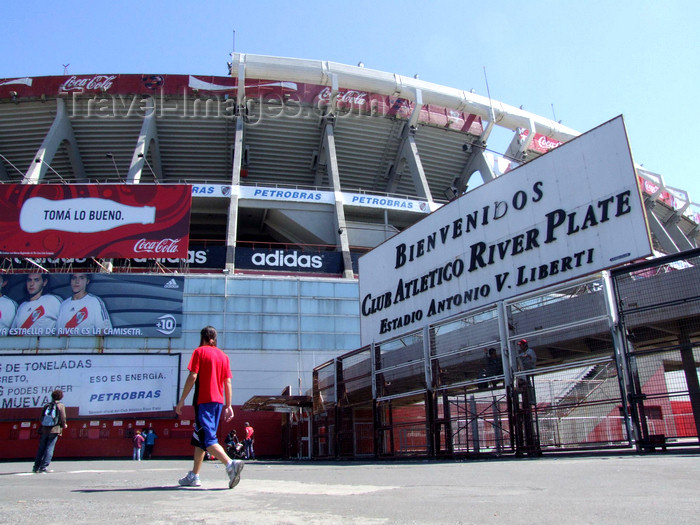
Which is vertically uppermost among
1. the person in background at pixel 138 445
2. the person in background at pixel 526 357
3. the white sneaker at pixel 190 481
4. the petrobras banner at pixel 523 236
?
the petrobras banner at pixel 523 236

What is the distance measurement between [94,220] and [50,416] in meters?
21.4

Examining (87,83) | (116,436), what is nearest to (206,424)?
(116,436)

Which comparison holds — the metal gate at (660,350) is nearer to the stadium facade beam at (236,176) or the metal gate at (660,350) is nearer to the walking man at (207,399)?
the walking man at (207,399)

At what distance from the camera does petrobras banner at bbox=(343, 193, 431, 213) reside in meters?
32.2

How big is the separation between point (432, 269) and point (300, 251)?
16.2m

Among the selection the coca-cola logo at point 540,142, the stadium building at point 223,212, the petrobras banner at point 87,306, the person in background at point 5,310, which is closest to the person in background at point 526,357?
the stadium building at point 223,212

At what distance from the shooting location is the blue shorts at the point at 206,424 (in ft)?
15.8

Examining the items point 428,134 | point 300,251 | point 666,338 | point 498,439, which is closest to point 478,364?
point 498,439

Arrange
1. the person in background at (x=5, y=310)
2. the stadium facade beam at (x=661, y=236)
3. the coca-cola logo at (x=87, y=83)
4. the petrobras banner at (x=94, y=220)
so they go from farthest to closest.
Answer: the stadium facade beam at (x=661, y=236), the coca-cola logo at (x=87, y=83), the petrobras banner at (x=94, y=220), the person in background at (x=5, y=310)

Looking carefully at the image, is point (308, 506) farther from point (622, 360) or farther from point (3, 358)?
point (3, 358)

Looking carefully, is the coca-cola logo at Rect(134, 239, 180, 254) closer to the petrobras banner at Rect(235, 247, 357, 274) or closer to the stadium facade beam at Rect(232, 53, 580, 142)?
the petrobras banner at Rect(235, 247, 357, 274)

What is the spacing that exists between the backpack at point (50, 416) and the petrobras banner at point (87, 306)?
1791 centimetres

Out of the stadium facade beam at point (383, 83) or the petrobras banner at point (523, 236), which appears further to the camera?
the stadium facade beam at point (383, 83)

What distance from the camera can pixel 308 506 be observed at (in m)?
3.48
